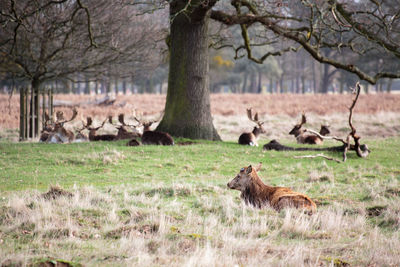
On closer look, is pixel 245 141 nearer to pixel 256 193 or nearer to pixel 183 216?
pixel 256 193

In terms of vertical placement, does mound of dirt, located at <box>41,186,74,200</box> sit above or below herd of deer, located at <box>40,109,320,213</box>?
below

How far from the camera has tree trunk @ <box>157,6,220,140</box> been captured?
17.0 m

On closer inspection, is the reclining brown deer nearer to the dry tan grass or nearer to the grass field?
the grass field

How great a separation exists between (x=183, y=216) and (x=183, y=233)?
125 centimetres

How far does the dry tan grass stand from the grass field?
0.6 inches

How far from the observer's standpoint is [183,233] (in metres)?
6.16

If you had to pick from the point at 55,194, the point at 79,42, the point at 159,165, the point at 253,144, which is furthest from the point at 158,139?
the point at 55,194

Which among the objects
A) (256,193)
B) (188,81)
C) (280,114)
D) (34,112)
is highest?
(188,81)

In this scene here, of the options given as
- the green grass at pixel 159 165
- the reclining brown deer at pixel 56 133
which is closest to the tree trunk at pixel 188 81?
the green grass at pixel 159 165

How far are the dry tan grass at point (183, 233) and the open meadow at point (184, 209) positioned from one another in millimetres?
18

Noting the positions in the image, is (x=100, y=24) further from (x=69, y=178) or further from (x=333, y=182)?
(x=333, y=182)

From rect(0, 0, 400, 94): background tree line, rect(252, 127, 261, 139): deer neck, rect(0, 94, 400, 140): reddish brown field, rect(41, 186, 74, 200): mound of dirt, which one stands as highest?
rect(0, 0, 400, 94): background tree line

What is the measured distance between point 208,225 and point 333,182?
512cm

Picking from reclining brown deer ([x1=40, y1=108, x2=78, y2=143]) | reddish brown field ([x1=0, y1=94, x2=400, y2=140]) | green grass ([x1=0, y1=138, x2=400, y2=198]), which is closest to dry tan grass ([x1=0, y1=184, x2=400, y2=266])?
green grass ([x1=0, y1=138, x2=400, y2=198])
